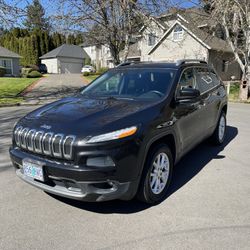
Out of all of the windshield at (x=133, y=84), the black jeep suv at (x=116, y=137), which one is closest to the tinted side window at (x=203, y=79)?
the black jeep suv at (x=116, y=137)

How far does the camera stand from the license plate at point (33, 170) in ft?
11.4

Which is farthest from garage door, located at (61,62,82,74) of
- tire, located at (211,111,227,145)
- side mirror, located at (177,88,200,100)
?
side mirror, located at (177,88,200,100)

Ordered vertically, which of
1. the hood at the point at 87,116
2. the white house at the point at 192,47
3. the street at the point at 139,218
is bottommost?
the street at the point at 139,218

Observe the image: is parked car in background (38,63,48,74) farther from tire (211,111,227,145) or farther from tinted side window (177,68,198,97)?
tinted side window (177,68,198,97)

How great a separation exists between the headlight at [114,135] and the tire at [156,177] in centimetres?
49

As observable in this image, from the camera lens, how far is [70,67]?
57844 millimetres

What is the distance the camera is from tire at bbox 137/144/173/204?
3.67m

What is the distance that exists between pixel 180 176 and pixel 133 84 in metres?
1.68

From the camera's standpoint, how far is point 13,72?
42.9m

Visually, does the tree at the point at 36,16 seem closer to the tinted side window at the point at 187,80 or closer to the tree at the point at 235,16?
the tree at the point at 235,16

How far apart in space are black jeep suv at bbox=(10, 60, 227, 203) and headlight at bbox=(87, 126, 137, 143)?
0.01 m

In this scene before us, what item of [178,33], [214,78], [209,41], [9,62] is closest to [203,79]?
[214,78]

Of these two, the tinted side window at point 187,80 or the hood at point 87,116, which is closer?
the hood at point 87,116

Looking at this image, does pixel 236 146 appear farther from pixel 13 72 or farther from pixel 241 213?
pixel 13 72
